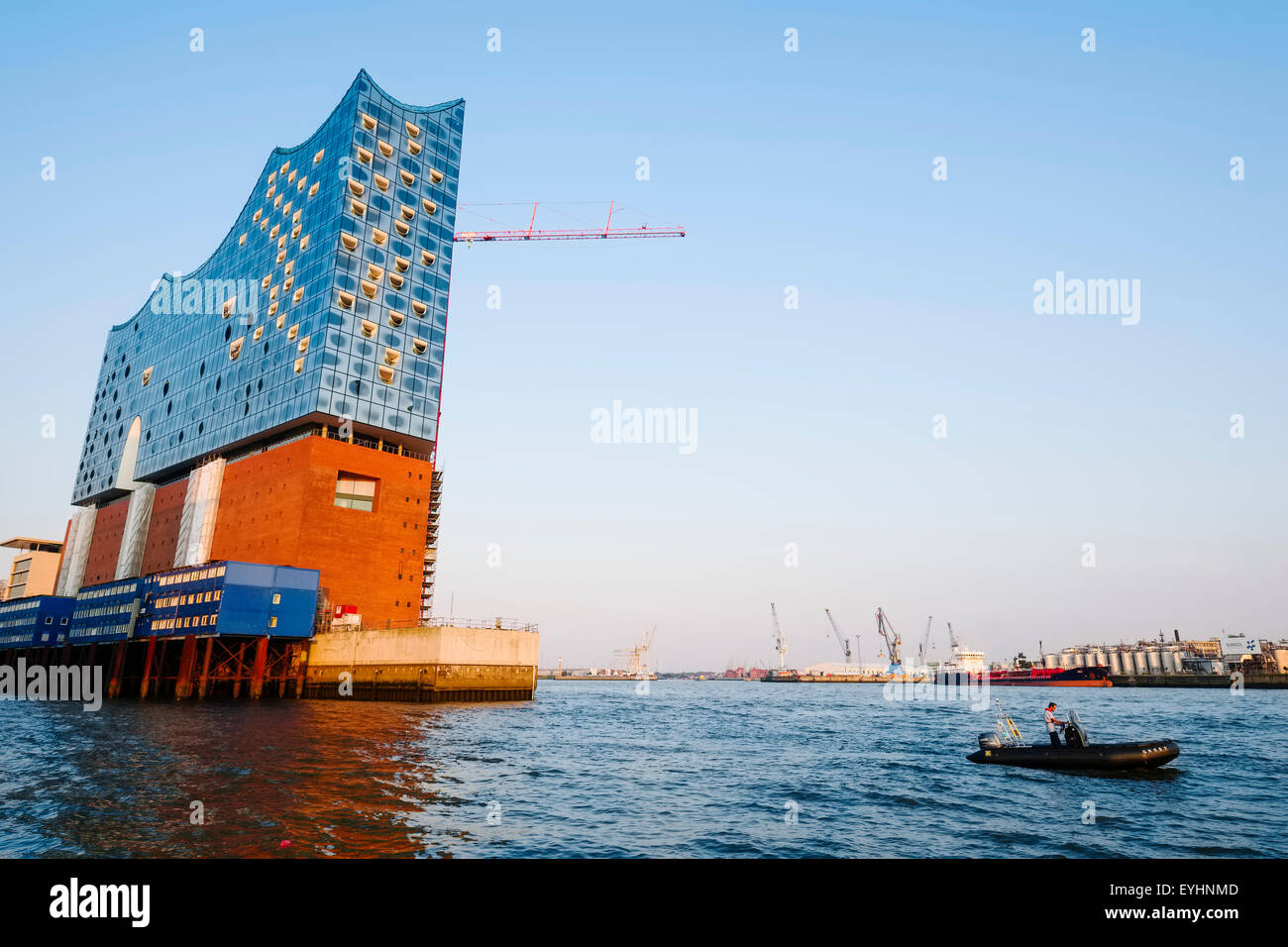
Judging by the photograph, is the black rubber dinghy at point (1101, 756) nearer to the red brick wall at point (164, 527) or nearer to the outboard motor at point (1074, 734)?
the outboard motor at point (1074, 734)

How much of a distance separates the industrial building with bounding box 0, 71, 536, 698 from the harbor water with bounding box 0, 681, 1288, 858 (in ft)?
86.2

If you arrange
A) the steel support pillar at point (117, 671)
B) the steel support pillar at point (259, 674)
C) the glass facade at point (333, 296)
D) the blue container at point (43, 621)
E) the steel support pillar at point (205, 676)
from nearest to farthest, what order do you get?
1. the steel support pillar at point (205, 676)
2. the steel support pillar at point (259, 674)
3. the steel support pillar at point (117, 671)
4. the glass facade at point (333, 296)
5. the blue container at point (43, 621)

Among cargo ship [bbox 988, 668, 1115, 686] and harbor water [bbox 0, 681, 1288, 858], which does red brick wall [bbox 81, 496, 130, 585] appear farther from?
cargo ship [bbox 988, 668, 1115, 686]

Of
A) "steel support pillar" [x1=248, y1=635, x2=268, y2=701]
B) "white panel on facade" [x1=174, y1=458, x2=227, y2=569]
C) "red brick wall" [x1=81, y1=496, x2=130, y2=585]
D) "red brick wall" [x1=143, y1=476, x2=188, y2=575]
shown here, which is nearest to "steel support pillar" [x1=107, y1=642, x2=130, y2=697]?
"white panel on facade" [x1=174, y1=458, x2=227, y2=569]

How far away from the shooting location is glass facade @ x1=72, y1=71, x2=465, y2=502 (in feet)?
299

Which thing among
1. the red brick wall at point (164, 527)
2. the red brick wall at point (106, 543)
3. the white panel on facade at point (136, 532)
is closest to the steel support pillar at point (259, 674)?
the red brick wall at point (164, 527)

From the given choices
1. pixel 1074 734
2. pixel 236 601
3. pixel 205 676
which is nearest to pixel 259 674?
pixel 205 676

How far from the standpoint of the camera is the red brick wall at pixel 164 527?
10688 cm

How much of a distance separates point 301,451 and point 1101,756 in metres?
82.0

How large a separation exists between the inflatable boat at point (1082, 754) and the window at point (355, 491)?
7336cm

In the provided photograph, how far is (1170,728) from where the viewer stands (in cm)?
5969
